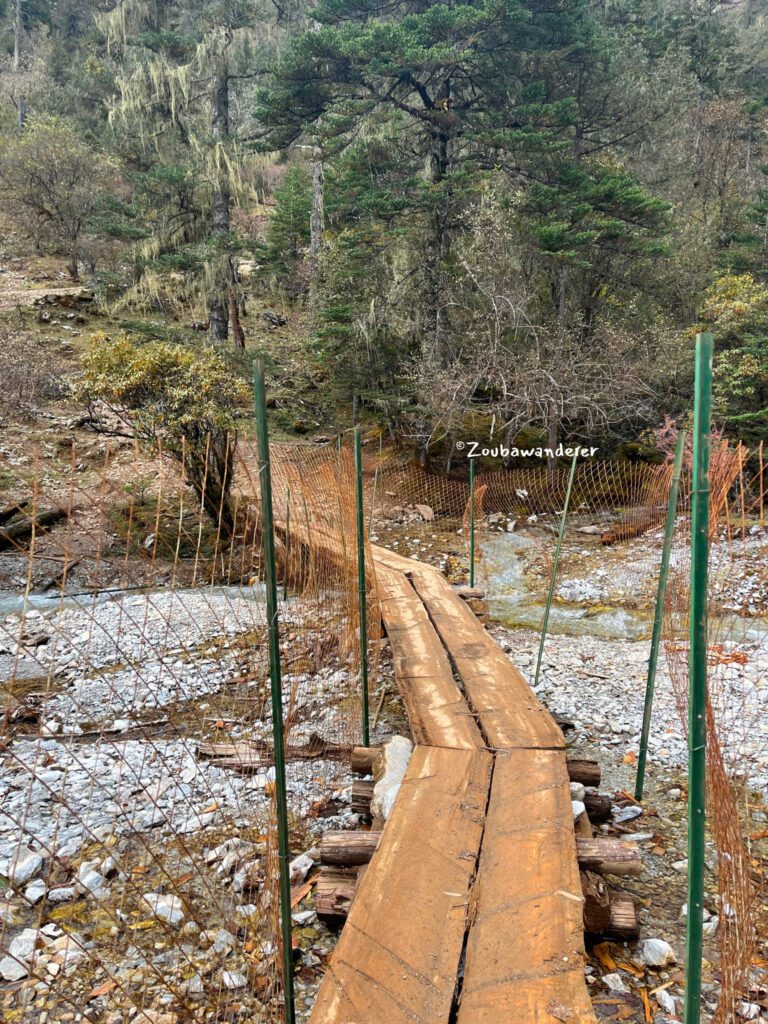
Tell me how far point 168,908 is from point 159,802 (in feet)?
2.62

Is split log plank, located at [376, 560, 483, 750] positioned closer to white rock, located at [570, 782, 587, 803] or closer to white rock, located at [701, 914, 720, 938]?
white rock, located at [570, 782, 587, 803]

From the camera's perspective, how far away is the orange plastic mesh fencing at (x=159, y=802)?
191 centimetres

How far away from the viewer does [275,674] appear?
152 cm

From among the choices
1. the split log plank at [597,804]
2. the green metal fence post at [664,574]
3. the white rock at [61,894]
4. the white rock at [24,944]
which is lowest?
the white rock at [61,894]

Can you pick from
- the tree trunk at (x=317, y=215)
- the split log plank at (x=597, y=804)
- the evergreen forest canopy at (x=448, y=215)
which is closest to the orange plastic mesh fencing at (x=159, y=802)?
the split log plank at (x=597, y=804)

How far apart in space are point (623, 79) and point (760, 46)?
12.9m

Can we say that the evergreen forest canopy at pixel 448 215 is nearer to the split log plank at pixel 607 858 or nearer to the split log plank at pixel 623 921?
the split log plank at pixel 607 858

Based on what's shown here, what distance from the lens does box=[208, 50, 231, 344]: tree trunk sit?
12.2 m

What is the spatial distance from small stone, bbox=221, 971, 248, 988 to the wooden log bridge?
37 centimetres

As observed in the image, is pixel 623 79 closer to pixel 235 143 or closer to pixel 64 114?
pixel 235 143

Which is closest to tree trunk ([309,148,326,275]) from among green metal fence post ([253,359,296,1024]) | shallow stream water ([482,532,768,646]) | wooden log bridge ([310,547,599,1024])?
shallow stream water ([482,532,768,646])

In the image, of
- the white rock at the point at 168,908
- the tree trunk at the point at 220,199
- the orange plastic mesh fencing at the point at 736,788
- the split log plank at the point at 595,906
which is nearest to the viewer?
the orange plastic mesh fencing at the point at 736,788

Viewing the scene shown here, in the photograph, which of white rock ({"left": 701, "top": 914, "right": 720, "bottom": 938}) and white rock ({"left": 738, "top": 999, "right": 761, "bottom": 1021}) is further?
white rock ({"left": 701, "top": 914, "right": 720, "bottom": 938})

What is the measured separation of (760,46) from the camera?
1934 centimetres
